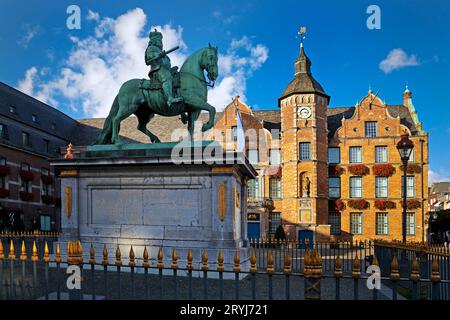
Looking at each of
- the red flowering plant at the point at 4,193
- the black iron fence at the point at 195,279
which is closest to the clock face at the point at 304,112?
the black iron fence at the point at 195,279

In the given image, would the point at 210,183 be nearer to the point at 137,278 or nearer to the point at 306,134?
the point at 137,278

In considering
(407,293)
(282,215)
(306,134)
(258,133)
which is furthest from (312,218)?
(407,293)

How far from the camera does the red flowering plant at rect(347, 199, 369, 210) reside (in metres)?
32.6

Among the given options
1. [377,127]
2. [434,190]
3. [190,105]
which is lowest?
[434,190]

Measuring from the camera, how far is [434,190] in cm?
10238

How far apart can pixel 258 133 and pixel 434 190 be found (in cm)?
8782

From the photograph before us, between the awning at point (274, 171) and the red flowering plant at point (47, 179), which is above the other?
the awning at point (274, 171)

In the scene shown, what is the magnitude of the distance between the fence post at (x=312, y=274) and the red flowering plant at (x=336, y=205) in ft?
97.3

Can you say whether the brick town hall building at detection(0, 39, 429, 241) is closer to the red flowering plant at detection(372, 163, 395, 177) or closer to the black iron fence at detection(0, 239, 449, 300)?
the red flowering plant at detection(372, 163, 395, 177)

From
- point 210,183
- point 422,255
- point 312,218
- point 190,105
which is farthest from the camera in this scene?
point 312,218

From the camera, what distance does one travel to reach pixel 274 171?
33.4 m

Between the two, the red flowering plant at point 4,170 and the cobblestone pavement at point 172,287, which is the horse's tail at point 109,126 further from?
the red flowering plant at point 4,170

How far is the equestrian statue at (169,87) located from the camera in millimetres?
10195

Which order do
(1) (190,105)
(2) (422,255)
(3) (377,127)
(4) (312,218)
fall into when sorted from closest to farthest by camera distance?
1. (2) (422,255)
2. (1) (190,105)
3. (4) (312,218)
4. (3) (377,127)
